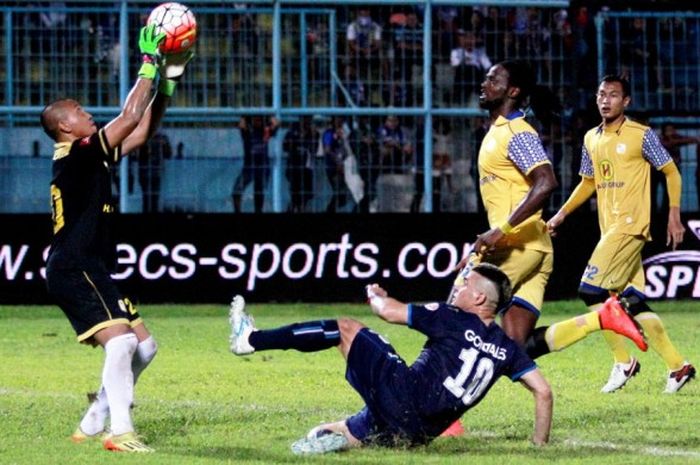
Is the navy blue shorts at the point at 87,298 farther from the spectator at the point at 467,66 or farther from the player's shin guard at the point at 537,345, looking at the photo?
the spectator at the point at 467,66

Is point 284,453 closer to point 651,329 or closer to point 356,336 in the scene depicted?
point 356,336

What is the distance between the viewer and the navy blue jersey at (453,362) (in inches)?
331

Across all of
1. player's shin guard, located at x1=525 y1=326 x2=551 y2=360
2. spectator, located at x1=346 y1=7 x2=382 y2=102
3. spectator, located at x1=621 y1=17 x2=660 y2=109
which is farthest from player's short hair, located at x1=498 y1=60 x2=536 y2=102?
spectator, located at x1=621 y1=17 x2=660 y2=109

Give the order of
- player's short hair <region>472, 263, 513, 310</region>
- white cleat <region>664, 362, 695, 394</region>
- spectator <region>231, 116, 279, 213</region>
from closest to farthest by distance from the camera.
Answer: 1. player's short hair <region>472, 263, 513, 310</region>
2. white cleat <region>664, 362, 695, 394</region>
3. spectator <region>231, 116, 279, 213</region>

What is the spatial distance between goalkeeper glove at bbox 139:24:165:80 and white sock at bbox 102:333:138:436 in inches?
55.9

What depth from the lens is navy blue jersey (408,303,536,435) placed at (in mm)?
8414

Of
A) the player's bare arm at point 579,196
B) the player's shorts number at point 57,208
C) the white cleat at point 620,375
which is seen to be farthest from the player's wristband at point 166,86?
the white cleat at point 620,375

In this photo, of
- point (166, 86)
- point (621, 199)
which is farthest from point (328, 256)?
point (166, 86)

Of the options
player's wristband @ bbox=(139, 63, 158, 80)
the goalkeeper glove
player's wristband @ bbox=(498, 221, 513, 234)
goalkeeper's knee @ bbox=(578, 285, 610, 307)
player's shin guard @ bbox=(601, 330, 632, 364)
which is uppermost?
the goalkeeper glove

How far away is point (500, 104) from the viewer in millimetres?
10430

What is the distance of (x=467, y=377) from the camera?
8.41 m

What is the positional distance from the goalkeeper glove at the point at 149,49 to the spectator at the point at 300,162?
10849mm

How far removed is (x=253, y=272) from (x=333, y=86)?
8.21 feet

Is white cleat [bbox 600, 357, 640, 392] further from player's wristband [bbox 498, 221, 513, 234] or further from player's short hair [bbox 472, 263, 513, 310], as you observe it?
player's short hair [bbox 472, 263, 513, 310]
